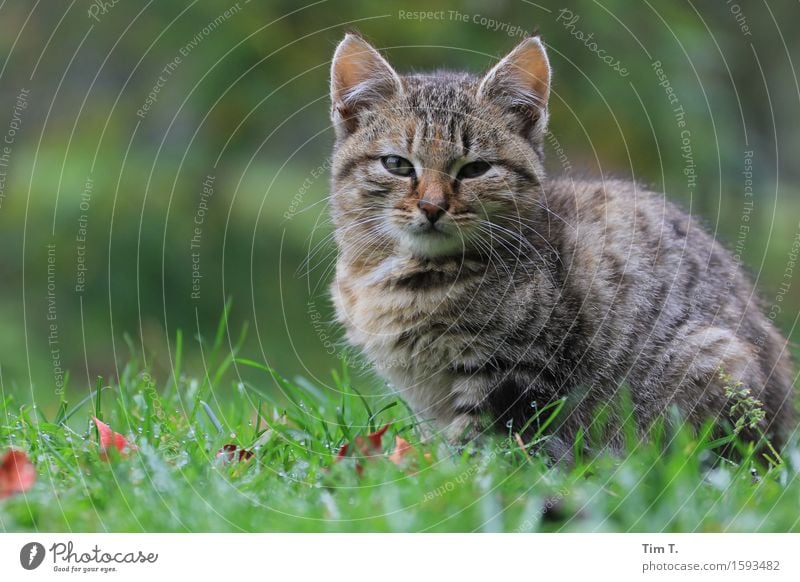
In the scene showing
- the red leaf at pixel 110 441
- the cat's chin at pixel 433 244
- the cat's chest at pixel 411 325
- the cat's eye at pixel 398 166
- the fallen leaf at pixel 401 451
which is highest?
the cat's eye at pixel 398 166

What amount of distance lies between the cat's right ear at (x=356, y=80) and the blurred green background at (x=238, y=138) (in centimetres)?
150

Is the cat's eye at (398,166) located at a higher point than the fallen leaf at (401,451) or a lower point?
higher

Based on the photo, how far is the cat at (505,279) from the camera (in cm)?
372

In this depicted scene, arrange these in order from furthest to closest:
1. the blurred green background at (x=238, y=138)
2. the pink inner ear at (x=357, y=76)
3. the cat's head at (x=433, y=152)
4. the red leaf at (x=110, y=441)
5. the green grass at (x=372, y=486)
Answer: the blurred green background at (x=238, y=138) < the pink inner ear at (x=357, y=76) < the cat's head at (x=433, y=152) < the red leaf at (x=110, y=441) < the green grass at (x=372, y=486)

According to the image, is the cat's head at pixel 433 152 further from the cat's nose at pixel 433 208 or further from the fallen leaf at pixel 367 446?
the fallen leaf at pixel 367 446

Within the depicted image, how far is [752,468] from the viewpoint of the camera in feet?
11.1

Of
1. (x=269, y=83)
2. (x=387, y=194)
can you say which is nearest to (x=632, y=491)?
(x=387, y=194)

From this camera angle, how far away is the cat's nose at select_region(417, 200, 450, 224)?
3693 millimetres

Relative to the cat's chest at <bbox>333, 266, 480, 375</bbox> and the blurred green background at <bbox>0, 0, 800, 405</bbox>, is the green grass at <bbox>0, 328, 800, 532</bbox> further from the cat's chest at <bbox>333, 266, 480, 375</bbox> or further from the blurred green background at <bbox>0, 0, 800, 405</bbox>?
the blurred green background at <bbox>0, 0, 800, 405</bbox>

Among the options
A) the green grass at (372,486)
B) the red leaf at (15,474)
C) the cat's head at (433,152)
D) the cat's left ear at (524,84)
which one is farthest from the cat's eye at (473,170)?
the red leaf at (15,474)

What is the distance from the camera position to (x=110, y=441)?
11.1 ft

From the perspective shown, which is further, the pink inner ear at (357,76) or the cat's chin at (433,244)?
the pink inner ear at (357,76)

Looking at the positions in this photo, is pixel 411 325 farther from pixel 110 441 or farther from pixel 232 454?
pixel 110 441

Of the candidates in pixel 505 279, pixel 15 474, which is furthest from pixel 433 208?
pixel 15 474
